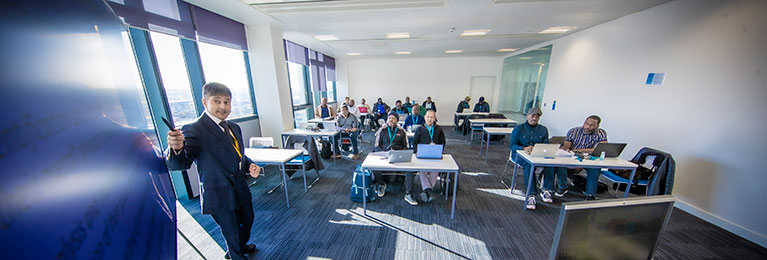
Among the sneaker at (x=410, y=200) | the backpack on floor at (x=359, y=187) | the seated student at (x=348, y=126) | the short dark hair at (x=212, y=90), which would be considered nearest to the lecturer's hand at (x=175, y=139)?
the short dark hair at (x=212, y=90)

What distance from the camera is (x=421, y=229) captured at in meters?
2.51

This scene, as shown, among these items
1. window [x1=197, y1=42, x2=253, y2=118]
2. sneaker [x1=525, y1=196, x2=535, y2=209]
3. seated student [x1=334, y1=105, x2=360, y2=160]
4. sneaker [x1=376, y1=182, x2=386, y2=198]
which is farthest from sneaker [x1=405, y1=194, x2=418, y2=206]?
window [x1=197, y1=42, x2=253, y2=118]

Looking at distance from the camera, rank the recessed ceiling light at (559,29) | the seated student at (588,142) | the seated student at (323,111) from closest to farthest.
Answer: the seated student at (588,142)
the recessed ceiling light at (559,29)
the seated student at (323,111)

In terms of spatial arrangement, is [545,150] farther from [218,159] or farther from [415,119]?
[218,159]

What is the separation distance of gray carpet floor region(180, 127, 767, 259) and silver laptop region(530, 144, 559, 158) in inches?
29.5

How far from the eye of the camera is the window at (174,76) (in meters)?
2.73

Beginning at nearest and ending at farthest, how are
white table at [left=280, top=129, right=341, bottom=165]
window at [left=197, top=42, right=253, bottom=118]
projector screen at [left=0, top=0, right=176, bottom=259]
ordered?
1. projector screen at [left=0, top=0, right=176, bottom=259]
2. window at [left=197, top=42, right=253, bottom=118]
3. white table at [left=280, top=129, right=341, bottom=165]

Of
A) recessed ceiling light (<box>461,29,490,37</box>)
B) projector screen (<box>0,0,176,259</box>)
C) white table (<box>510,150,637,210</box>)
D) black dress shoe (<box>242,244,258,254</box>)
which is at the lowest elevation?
black dress shoe (<box>242,244,258,254</box>)

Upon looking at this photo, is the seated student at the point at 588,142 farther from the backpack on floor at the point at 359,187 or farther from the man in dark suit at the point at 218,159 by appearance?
the man in dark suit at the point at 218,159

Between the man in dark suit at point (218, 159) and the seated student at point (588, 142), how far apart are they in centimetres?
391

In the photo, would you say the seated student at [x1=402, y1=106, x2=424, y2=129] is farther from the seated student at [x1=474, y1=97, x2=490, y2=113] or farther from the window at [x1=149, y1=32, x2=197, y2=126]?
the window at [x1=149, y1=32, x2=197, y2=126]

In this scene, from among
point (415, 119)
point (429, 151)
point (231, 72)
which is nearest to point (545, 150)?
point (429, 151)

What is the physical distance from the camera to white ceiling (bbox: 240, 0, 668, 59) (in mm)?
3047

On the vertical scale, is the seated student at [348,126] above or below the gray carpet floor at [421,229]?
above
